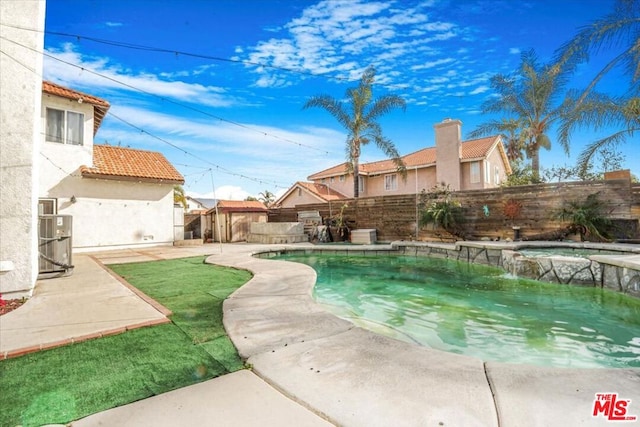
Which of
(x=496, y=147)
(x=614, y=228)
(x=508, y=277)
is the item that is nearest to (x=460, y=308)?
(x=508, y=277)

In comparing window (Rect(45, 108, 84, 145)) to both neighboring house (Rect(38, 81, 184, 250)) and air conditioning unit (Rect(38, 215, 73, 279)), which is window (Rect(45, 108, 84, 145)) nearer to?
neighboring house (Rect(38, 81, 184, 250))

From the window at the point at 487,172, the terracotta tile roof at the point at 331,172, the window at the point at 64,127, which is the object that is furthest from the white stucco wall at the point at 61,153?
the window at the point at 487,172

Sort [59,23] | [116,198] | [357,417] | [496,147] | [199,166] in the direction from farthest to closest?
[496,147] < [199,166] < [116,198] < [59,23] < [357,417]

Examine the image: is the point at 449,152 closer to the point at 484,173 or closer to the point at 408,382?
the point at 484,173

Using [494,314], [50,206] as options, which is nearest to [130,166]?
[50,206]

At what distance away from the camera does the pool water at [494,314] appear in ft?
11.5

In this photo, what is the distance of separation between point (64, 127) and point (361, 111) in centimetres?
1404

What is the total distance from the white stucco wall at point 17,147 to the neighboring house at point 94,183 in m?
7.45

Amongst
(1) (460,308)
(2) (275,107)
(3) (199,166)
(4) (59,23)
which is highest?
(2) (275,107)

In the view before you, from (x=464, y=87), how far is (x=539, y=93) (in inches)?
229

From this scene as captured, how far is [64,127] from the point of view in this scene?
11445 millimetres

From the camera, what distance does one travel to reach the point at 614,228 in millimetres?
9484

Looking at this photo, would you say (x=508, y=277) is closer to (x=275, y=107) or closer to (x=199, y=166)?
(x=275, y=107)

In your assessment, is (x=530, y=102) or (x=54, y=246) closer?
(x=54, y=246)
